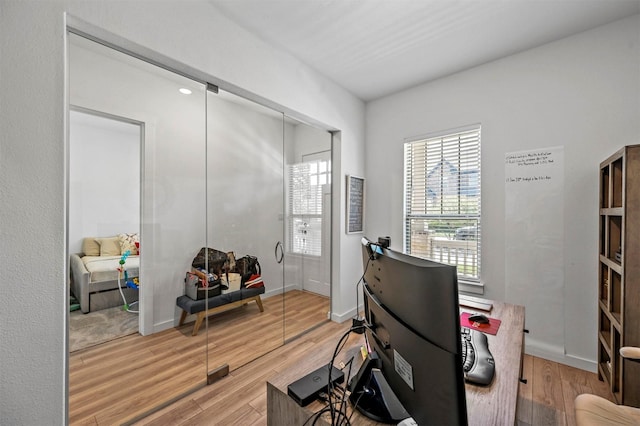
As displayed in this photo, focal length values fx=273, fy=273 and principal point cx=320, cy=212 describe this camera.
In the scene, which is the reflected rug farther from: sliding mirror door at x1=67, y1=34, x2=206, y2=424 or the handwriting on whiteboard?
the handwriting on whiteboard

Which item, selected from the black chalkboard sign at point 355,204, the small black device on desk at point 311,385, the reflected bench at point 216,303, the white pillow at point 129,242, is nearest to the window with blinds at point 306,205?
the black chalkboard sign at point 355,204

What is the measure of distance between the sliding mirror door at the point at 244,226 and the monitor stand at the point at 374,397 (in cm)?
179

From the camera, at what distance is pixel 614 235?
205 centimetres

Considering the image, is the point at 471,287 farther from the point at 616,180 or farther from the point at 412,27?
the point at 412,27

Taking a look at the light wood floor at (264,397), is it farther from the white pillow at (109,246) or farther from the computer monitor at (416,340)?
the white pillow at (109,246)

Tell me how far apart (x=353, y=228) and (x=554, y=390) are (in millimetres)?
2275

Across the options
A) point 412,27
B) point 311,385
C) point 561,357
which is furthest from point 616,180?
point 311,385

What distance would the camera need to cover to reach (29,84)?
132 centimetres

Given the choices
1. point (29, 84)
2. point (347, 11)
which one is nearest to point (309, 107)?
point (347, 11)

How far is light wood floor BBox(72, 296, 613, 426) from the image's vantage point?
69.5 inches

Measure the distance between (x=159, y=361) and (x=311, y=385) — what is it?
Result: 1678 millimetres

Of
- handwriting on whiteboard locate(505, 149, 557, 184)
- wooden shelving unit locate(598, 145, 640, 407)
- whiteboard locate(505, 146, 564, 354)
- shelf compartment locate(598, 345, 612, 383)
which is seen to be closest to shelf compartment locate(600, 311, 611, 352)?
wooden shelving unit locate(598, 145, 640, 407)

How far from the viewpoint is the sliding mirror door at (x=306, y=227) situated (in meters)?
3.00

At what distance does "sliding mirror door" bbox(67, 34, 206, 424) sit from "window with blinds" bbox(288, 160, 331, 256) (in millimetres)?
1014
